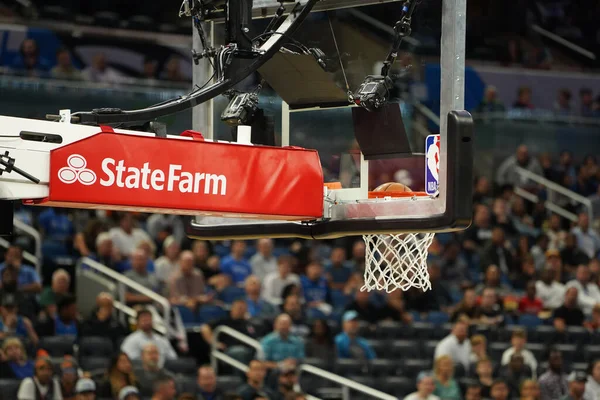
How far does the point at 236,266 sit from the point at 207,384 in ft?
9.20

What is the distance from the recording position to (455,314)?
1308 centimetres

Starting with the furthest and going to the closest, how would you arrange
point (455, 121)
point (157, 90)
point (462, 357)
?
point (157, 90) → point (462, 357) → point (455, 121)

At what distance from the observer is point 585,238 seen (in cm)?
1627

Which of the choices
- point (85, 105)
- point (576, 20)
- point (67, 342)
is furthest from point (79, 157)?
point (576, 20)

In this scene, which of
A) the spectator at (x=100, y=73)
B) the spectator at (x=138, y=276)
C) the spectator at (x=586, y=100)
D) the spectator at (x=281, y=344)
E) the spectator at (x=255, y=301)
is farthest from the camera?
the spectator at (x=586, y=100)

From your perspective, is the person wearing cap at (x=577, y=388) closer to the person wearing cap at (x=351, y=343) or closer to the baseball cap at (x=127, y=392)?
the person wearing cap at (x=351, y=343)

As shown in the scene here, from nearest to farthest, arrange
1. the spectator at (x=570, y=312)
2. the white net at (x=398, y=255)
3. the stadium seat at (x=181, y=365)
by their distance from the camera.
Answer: the white net at (x=398, y=255) < the stadium seat at (x=181, y=365) < the spectator at (x=570, y=312)

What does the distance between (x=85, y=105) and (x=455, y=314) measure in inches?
200

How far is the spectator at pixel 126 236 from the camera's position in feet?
42.2

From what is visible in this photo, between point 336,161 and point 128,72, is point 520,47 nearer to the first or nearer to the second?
point 128,72

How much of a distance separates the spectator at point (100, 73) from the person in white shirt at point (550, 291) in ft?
19.3

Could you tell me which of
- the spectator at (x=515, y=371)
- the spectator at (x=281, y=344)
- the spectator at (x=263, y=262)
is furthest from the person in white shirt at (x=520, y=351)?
the spectator at (x=263, y=262)

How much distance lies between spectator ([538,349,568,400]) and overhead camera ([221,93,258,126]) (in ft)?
23.0

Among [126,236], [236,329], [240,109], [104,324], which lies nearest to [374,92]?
[240,109]
